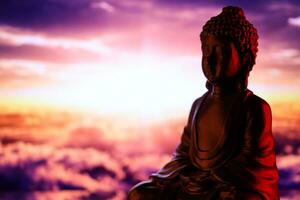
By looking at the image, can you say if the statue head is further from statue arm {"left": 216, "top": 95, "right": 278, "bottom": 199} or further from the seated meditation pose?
statue arm {"left": 216, "top": 95, "right": 278, "bottom": 199}

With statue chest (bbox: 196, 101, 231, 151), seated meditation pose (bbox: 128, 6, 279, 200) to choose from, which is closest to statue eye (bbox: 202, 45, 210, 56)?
seated meditation pose (bbox: 128, 6, 279, 200)

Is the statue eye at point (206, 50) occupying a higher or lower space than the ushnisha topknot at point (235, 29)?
lower

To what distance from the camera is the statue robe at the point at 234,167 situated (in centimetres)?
262

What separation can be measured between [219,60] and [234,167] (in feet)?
1.70

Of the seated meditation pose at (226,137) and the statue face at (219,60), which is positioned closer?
the seated meditation pose at (226,137)

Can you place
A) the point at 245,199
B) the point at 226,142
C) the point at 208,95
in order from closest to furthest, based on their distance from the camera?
the point at 245,199 → the point at 226,142 → the point at 208,95

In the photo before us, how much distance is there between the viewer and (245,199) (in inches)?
100.0

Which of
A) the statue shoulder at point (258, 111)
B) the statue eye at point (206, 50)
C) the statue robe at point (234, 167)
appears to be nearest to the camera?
the statue robe at point (234, 167)

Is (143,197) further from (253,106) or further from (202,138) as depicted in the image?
(253,106)

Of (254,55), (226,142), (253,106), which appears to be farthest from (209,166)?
(254,55)

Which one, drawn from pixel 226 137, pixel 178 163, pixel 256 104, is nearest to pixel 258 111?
pixel 256 104

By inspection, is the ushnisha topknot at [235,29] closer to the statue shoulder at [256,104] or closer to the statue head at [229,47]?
the statue head at [229,47]

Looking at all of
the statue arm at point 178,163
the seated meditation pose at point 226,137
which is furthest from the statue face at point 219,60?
the statue arm at point 178,163

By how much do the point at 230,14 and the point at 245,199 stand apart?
87 centimetres
